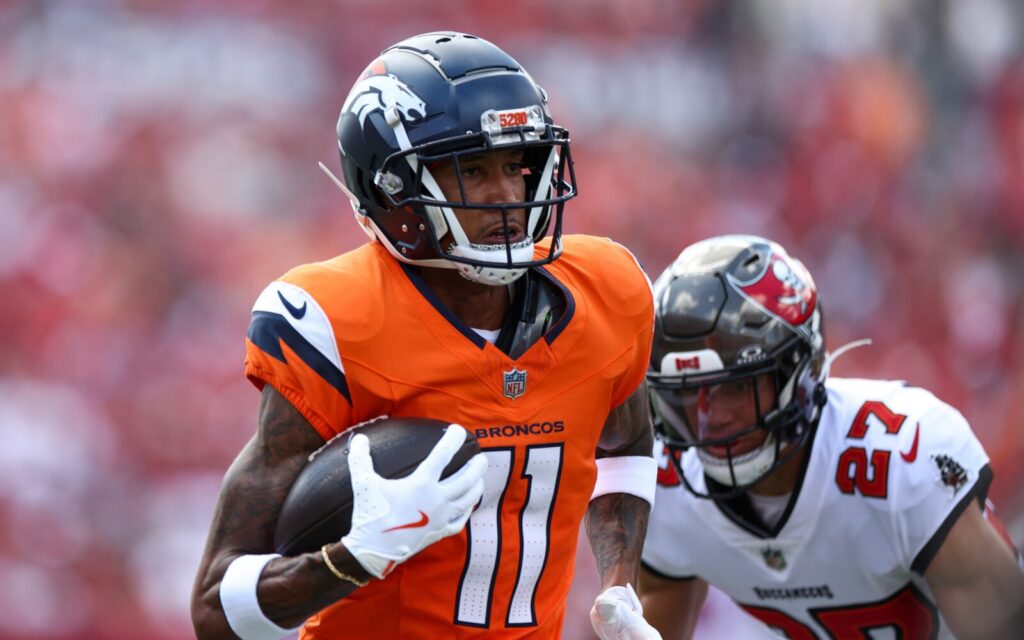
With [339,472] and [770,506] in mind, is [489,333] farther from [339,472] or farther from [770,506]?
[770,506]

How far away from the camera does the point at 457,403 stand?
8.11ft

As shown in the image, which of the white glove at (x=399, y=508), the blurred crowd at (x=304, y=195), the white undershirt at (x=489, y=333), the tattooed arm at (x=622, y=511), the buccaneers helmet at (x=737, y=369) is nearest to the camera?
the white glove at (x=399, y=508)

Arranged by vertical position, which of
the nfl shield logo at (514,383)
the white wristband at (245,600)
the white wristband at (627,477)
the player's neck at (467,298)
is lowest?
the white wristband at (627,477)

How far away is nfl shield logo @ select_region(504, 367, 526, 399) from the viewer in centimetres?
252

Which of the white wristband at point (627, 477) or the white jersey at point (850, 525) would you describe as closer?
the white wristband at point (627, 477)

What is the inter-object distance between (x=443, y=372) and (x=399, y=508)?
1.09ft

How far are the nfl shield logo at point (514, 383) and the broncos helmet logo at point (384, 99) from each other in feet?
1.64

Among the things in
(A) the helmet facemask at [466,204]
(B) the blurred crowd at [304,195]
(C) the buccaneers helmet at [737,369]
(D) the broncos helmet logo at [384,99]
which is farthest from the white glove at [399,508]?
(B) the blurred crowd at [304,195]

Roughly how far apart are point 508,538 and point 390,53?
0.96 meters

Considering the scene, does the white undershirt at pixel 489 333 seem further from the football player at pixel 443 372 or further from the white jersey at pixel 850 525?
the white jersey at pixel 850 525

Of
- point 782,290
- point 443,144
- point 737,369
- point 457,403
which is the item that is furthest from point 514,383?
point 782,290

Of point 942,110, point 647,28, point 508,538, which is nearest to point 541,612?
point 508,538

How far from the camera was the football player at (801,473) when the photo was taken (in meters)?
3.22

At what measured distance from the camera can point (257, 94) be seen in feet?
22.9
